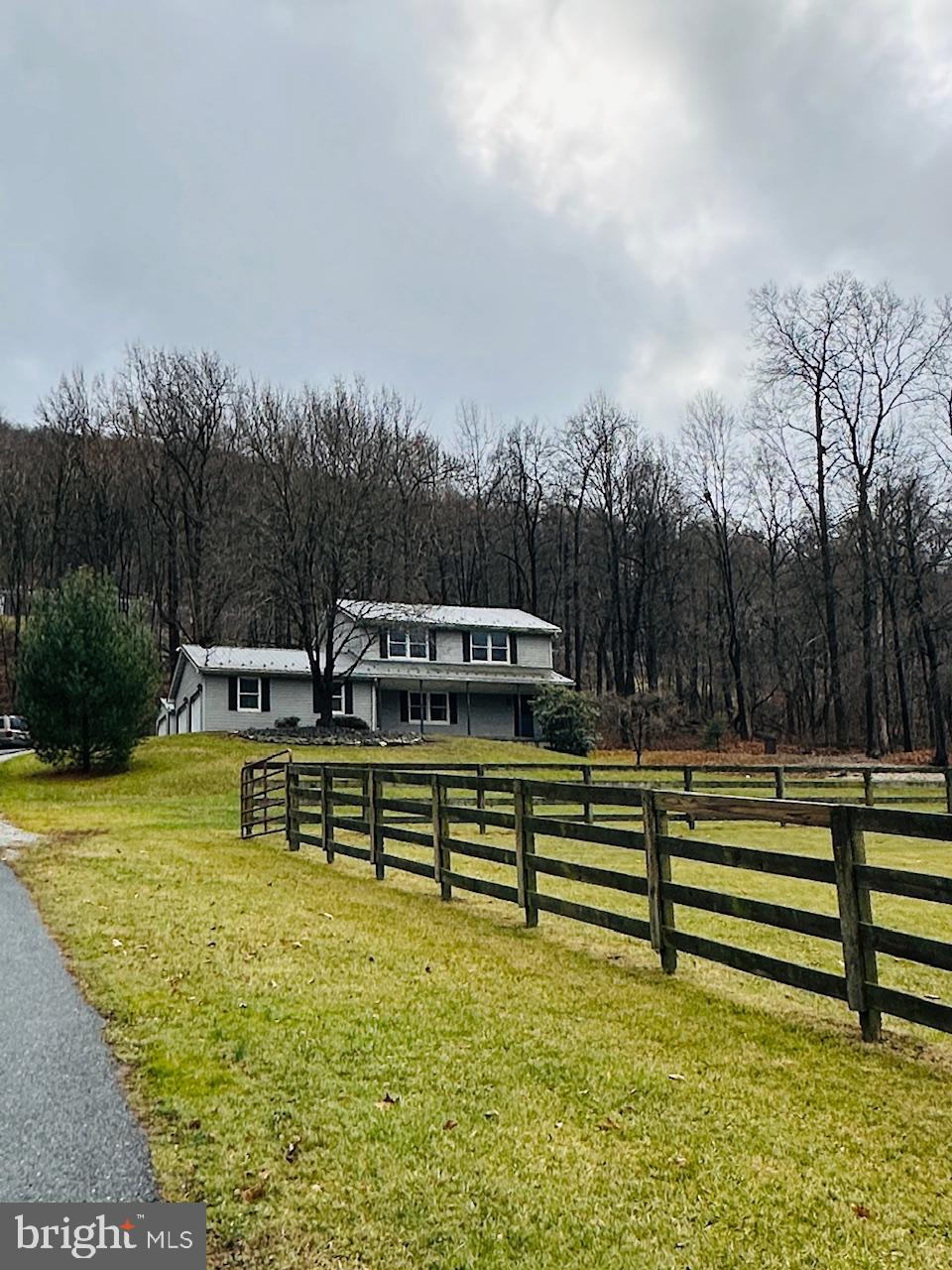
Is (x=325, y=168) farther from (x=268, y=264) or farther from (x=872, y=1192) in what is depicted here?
(x=872, y=1192)

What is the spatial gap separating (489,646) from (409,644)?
4.06 metres

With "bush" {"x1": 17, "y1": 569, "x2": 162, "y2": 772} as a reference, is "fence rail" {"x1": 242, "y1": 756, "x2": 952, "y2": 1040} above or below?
below

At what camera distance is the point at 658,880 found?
6.51 m

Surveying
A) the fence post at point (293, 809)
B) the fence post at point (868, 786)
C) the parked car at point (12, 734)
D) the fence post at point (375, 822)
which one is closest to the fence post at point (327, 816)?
the fence post at point (293, 809)

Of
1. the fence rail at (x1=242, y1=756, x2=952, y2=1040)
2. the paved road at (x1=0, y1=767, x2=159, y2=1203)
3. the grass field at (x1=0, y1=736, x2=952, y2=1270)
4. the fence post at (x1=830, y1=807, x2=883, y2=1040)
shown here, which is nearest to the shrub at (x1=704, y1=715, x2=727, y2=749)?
the fence rail at (x1=242, y1=756, x2=952, y2=1040)

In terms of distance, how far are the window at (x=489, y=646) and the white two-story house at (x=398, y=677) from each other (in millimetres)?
46

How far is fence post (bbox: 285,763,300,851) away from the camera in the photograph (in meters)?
13.7

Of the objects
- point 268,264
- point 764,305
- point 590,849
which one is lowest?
point 590,849

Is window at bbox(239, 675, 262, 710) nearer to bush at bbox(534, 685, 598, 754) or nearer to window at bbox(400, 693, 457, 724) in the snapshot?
window at bbox(400, 693, 457, 724)

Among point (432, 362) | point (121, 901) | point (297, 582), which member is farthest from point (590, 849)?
point (432, 362)

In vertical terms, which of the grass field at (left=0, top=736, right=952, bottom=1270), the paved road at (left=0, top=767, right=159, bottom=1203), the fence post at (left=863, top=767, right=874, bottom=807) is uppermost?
the fence post at (left=863, top=767, right=874, bottom=807)

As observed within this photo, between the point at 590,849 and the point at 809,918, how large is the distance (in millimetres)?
9890

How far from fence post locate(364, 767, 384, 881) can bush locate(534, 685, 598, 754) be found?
91.0ft

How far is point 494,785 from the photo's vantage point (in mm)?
8625
